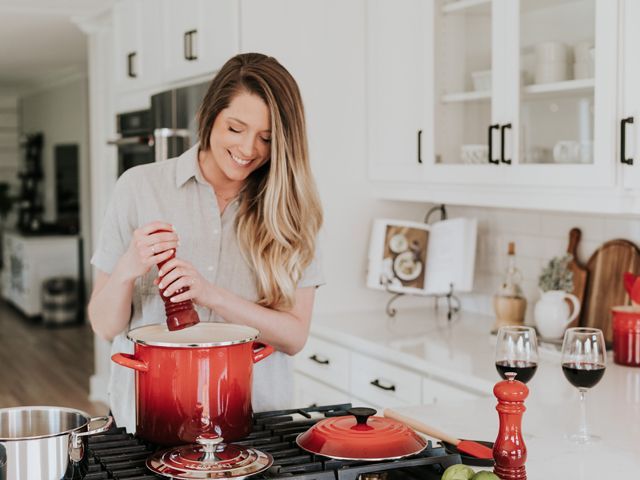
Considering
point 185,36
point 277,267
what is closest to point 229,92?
point 277,267

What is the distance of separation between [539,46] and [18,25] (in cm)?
422

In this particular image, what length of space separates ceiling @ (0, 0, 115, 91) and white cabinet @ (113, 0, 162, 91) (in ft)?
0.76

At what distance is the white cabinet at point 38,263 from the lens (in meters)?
8.81

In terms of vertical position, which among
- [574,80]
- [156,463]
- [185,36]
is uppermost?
[185,36]

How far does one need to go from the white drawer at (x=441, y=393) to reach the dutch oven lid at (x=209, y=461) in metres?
1.35

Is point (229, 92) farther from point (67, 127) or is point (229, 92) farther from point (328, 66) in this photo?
point (67, 127)

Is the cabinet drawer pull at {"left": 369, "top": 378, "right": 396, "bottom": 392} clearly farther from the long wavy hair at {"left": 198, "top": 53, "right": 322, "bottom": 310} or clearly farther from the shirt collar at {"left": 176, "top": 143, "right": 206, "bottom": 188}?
the shirt collar at {"left": 176, "top": 143, "right": 206, "bottom": 188}

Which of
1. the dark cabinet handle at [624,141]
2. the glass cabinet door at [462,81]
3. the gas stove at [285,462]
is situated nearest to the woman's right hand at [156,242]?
the gas stove at [285,462]

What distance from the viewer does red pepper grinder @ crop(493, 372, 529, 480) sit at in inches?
53.7

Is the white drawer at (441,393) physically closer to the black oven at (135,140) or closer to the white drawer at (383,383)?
the white drawer at (383,383)

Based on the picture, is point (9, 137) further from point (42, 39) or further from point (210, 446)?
point (210, 446)

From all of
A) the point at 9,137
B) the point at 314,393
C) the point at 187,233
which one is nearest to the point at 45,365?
the point at 314,393

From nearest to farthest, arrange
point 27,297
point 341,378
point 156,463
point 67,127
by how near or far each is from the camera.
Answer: point 156,463
point 341,378
point 27,297
point 67,127

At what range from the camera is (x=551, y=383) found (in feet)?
7.84
